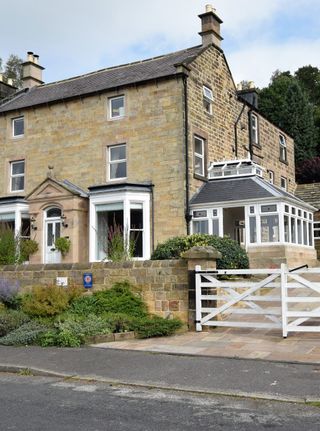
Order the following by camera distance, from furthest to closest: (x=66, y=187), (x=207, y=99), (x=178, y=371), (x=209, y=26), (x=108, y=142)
Answer: (x=209, y=26) → (x=207, y=99) → (x=108, y=142) → (x=66, y=187) → (x=178, y=371)

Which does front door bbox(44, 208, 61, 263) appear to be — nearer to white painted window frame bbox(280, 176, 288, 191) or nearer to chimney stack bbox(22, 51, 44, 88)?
chimney stack bbox(22, 51, 44, 88)

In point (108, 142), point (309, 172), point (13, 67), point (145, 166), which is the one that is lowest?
point (145, 166)

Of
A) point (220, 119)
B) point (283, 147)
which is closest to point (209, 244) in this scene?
point (220, 119)

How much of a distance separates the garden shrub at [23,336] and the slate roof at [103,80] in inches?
533

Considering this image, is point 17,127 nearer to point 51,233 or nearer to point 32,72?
point 32,72

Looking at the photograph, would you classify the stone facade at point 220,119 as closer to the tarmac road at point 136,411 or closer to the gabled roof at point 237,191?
the gabled roof at point 237,191

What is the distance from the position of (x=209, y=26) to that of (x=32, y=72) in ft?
35.7

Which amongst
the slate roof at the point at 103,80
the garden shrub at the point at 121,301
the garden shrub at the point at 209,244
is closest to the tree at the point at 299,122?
the slate roof at the point at 103,80

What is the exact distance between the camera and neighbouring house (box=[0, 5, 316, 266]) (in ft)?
67.6

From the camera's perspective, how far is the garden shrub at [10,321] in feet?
35.9

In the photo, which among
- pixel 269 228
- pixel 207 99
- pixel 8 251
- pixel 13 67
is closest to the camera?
pixel 8 251

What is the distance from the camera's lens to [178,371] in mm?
7586

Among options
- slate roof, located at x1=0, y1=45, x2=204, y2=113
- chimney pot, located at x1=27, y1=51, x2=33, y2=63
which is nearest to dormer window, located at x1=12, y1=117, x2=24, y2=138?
slate roof, located at x1=0, y1=45, x2=204, y2=113

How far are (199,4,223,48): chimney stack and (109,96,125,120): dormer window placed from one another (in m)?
5.14
